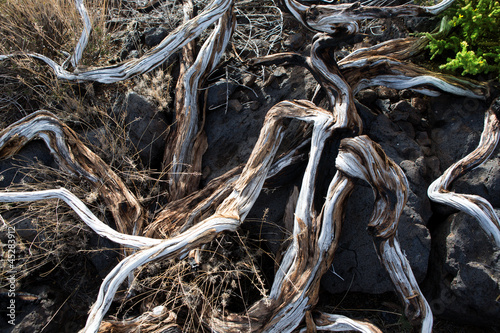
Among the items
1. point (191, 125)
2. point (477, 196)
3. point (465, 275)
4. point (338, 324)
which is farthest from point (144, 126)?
point (465, 275)

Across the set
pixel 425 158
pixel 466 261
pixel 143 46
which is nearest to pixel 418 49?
pixel 425 158

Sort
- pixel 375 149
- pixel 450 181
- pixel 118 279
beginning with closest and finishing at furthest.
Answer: pixel 118 279 < pixel 375 149 < pixel 450 181

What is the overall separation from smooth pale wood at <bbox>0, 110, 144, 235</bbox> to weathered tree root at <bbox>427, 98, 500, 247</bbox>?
237 centimetres

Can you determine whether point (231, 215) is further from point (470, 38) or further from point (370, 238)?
point (470, 38)

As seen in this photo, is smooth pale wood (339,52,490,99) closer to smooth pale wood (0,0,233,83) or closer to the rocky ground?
the rocky ground

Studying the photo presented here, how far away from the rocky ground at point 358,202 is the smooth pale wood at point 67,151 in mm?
131

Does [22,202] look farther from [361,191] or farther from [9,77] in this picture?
[361,191]

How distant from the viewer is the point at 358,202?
9.32 feet

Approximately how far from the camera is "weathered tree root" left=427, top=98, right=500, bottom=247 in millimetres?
2457

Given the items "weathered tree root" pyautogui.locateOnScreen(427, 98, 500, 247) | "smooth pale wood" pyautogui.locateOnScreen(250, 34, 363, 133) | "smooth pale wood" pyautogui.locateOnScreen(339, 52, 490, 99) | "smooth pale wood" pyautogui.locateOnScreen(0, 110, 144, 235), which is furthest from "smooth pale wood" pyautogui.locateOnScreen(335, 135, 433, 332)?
"smooth pale wood" pyautogui.locateOnScreen(0, 110, 144, 235)

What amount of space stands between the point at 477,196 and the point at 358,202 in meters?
0.82

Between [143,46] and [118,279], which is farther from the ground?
[143,46]

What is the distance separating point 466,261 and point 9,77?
4310 millimetres

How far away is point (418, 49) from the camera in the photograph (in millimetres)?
3098
